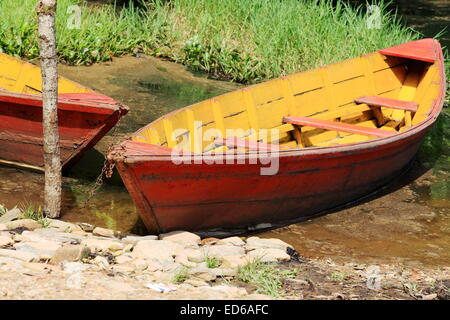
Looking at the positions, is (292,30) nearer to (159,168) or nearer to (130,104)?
(130,104)

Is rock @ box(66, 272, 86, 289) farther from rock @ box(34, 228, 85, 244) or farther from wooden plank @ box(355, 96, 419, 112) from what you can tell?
wooden plank @ box(355, 96, 419, 112)

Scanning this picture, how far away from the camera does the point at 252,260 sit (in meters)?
6.13

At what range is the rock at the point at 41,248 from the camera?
5867 mm

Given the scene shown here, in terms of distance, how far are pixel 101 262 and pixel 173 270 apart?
0.49 metres

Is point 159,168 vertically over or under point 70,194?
over

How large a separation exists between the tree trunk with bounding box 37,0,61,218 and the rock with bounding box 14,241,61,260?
120cm

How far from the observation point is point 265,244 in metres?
6.67

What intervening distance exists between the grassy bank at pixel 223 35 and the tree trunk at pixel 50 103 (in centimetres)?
408

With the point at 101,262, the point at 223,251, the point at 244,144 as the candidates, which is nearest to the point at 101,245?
the point at 101,262

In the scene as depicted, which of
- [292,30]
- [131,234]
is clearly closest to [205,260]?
[131,234]

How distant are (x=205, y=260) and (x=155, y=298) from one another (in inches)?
40.5

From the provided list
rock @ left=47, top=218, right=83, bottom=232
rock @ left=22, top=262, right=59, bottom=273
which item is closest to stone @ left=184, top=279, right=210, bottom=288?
rock @ left=22, top=262, right=59, bottom=273

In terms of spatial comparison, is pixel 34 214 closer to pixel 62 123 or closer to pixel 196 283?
pixel 62 123

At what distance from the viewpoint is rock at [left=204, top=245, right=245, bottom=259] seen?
6.33 m
